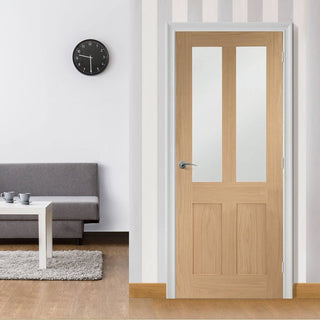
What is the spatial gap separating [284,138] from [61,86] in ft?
10.2

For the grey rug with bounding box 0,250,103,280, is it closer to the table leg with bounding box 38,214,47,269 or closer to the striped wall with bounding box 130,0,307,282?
the table leg with bounding box 38,214,47,269

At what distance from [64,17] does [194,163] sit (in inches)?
122

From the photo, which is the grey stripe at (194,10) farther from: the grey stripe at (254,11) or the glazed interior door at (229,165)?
the grey stripe at (254,11)

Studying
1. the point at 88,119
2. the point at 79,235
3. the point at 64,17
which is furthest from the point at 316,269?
the point at 64,17

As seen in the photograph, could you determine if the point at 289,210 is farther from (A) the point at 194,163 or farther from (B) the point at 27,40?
(B) the point at 27,40

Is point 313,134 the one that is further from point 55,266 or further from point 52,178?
point 52,178

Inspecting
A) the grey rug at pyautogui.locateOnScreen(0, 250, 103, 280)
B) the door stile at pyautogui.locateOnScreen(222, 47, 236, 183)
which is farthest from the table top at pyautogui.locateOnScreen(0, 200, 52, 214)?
the door stile at pyautogui.locateOnScreen(222, 47, 236, 183)

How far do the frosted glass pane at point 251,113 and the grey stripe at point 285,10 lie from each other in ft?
0.79

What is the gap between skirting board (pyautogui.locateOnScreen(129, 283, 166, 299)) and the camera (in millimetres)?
3463

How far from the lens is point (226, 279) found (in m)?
3.47

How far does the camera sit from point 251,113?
11.3 feet

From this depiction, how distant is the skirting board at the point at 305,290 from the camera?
3469 mm

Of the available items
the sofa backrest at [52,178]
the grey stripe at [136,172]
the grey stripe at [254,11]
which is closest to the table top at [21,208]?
the grey stripe at [136,172]

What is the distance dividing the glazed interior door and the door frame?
0.04 metres
